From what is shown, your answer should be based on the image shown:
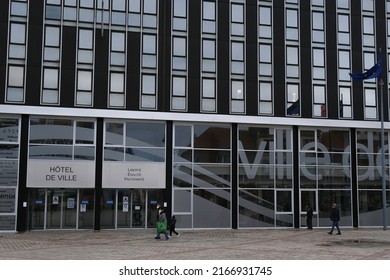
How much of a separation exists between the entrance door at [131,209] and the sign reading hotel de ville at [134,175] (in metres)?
0.55

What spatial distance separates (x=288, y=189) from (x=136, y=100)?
10.7 m

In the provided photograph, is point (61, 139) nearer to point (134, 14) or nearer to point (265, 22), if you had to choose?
point (134, 14)

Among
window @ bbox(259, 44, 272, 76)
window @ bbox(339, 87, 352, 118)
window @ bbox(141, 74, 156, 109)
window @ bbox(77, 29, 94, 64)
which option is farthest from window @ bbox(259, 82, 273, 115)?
window @ bbox(77, 29, 94, 64)

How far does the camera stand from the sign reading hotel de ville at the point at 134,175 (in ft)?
93.5

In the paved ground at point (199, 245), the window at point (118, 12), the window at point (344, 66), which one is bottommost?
the paved ground at point (199, 245)

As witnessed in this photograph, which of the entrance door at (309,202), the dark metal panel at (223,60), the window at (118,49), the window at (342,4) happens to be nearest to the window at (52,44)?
the window at (118,49)

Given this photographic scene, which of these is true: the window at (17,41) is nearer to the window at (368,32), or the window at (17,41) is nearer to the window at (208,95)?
the window at (208,95)

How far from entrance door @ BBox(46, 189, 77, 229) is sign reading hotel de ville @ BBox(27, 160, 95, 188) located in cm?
57

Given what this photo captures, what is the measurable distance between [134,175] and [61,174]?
405 centimetres

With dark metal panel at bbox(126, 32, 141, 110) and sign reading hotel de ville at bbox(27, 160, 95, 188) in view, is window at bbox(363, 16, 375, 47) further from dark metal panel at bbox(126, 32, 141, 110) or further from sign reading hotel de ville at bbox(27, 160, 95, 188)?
sign reading hotel de ville at bbox(27, 160, 95, 188)

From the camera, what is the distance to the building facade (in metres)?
27.9

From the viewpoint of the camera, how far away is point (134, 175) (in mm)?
28875

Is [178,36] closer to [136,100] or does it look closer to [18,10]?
[136,100]
